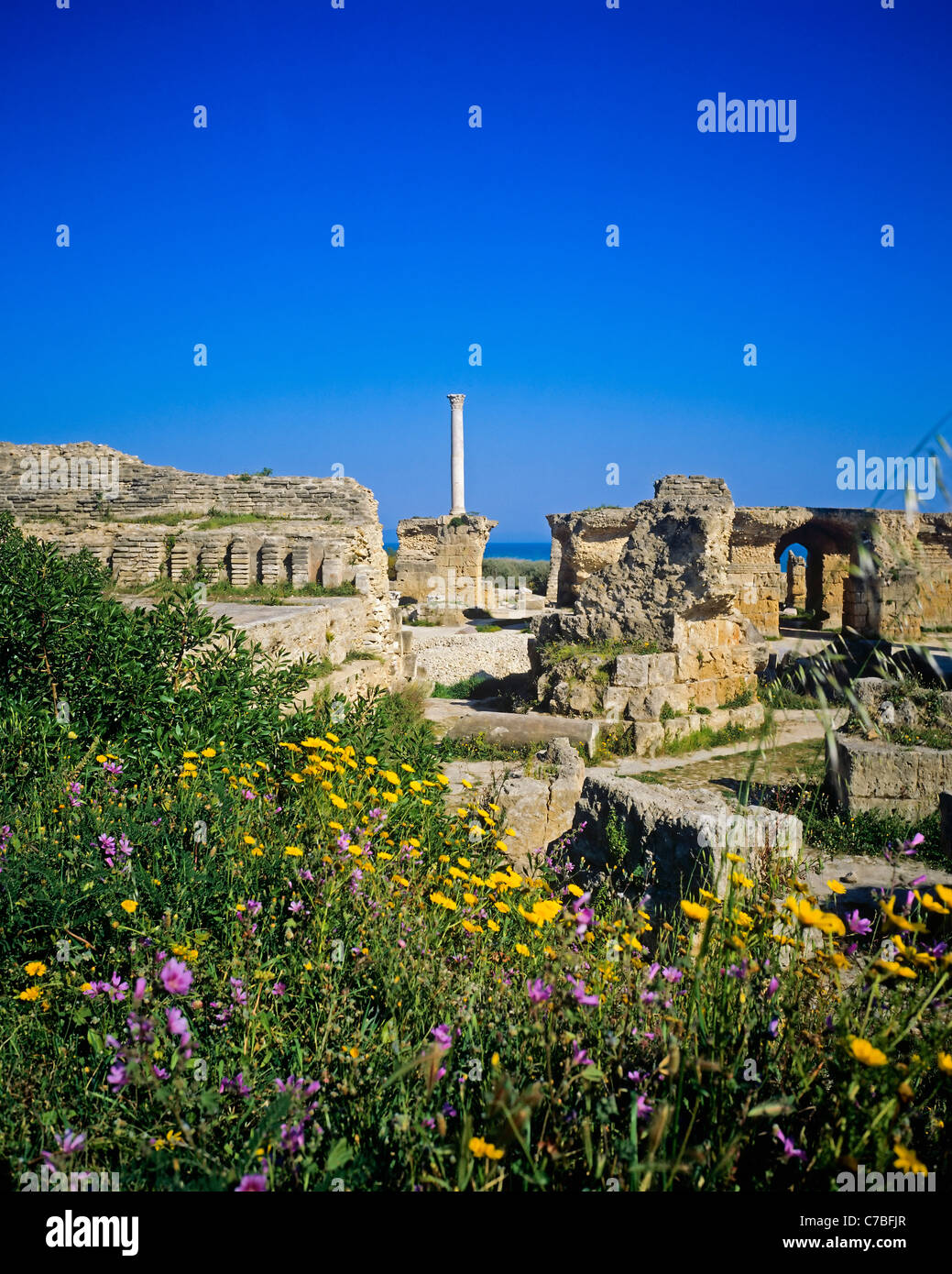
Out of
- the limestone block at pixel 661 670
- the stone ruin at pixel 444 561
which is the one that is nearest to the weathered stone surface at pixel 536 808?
the limestone block at pixel 661 670

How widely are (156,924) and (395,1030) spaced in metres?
1.07

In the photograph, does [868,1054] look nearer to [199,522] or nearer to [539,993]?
[539,993]

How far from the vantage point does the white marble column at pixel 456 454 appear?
34.7 metres

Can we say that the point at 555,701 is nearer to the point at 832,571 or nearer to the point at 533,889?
the point at 533,889

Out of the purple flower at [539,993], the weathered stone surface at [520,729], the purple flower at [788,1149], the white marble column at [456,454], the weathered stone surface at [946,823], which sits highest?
the white marble column at [456,454]

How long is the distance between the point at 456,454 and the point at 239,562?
23050 mm

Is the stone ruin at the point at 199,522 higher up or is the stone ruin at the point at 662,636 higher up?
the stone ruin at the point at 199,522

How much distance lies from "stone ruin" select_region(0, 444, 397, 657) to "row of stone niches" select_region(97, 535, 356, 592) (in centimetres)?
2

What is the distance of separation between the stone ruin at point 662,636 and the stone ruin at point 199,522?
136 inches

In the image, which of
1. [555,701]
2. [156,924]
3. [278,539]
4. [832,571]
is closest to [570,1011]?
[156,924]

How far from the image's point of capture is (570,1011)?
199cm

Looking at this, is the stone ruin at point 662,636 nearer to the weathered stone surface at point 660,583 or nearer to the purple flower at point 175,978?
the weathered stone surface at point 660,583

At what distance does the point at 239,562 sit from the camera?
1348 centimetres

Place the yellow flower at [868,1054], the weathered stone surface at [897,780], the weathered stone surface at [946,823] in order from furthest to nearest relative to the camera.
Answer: the weathered stone surface at [897,780] < the weathered stone surface at [946,823] < the yellow flower at [868,1054]
